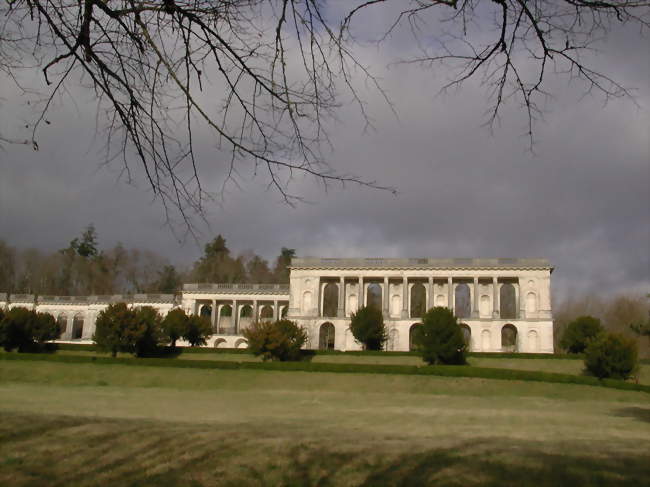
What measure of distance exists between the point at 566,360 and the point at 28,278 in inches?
3159

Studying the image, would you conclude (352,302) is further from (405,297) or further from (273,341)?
(273,341)

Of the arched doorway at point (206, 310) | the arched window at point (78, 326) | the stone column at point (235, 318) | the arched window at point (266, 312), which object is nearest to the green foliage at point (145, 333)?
the stone column at point (235, 318)

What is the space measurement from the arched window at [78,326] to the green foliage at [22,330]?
2775cm

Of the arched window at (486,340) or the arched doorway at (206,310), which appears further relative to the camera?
the arched doorway at (206,310)

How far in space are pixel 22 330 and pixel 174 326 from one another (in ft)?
42.1

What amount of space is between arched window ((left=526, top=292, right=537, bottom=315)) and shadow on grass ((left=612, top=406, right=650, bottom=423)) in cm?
4232

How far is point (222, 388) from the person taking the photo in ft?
110

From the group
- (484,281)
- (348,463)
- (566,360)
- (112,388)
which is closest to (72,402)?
(112,388)

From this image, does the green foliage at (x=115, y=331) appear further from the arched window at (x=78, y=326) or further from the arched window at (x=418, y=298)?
the arched window at (x=418, y=298)

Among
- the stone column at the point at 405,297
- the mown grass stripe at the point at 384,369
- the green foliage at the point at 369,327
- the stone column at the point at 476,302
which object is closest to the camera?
the mown grass stripe at the point at 384,369

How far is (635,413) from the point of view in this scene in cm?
2483

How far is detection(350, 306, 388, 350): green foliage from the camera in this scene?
2253 inches

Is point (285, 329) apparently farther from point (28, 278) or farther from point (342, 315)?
point (28, 278)

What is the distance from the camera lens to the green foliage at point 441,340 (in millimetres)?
45494
